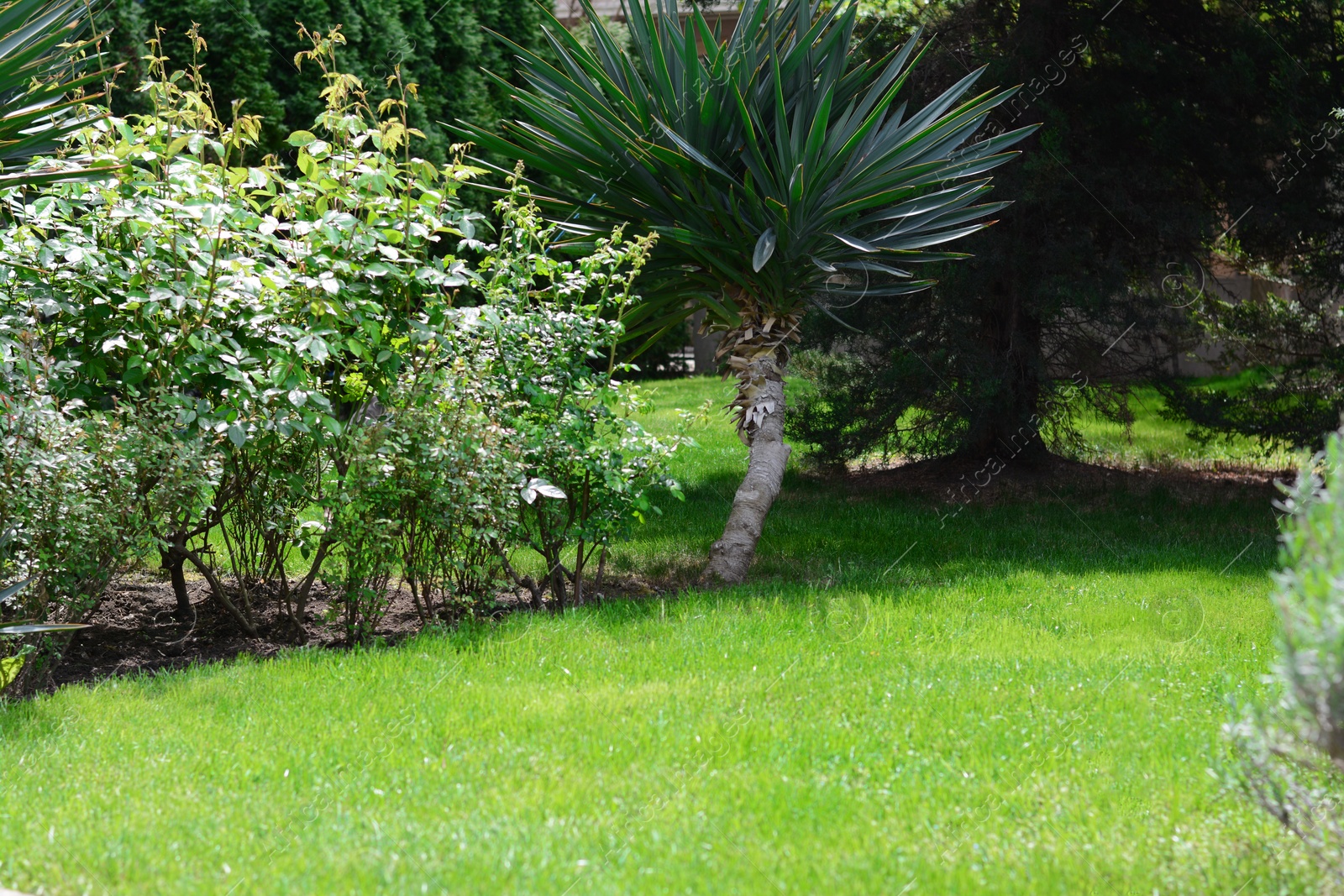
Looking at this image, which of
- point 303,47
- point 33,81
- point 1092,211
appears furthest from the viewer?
point 303,47

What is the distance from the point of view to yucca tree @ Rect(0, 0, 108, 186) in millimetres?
4000

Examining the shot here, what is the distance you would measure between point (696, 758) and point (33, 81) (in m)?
4.33

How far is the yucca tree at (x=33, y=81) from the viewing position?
400cm

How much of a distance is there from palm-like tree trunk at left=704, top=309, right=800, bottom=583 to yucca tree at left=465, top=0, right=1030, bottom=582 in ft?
0.03

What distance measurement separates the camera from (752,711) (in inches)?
146

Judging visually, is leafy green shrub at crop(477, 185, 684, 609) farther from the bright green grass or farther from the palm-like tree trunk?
the palm-like tree trunk

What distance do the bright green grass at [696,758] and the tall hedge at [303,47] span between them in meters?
5.06

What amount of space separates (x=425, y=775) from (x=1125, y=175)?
23.2ft

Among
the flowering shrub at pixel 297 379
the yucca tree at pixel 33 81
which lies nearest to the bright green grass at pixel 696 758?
the flowering shrub at pixel 297 379

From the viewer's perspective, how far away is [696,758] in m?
3.34

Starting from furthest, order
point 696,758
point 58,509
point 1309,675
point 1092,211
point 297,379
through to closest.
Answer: point 1092,211 → point 297,379 → point 58,509 → point 696,758 → point 1309,675

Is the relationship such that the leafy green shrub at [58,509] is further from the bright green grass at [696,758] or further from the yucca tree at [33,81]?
the yucca tree at [33,81]

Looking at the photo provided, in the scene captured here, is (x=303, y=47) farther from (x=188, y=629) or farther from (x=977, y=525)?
(x=977, y=525)

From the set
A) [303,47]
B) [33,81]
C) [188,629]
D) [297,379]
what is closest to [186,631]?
[188,629]
